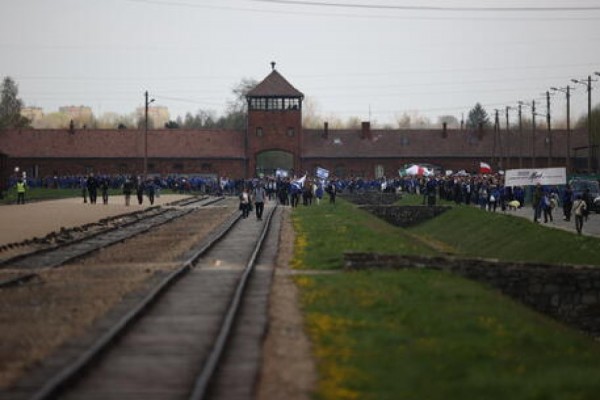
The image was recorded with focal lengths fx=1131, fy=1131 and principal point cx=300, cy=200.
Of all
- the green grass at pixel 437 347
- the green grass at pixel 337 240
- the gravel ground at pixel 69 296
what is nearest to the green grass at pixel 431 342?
the green grass at pixel 437 347

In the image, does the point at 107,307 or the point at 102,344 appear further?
the point at 107,307

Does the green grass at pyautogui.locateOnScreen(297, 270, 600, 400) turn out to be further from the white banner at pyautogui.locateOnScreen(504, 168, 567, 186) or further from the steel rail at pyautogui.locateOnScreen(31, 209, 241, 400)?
the white banner at pyautogui.locateOnScreen(504, 168, 567, 186)

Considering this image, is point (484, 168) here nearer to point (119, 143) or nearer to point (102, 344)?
point (119, 143)

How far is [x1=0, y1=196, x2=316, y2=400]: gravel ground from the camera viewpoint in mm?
12664

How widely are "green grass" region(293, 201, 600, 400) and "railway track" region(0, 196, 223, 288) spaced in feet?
19.2

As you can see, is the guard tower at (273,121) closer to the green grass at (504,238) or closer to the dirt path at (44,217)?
the dirt path at (44,217)

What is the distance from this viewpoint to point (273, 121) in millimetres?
105312

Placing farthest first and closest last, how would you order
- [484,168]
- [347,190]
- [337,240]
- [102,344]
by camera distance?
[347,190] < [484,168] < [337,240] < [102,344]

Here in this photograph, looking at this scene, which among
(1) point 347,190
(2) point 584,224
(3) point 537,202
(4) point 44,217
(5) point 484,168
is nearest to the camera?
(2) point 584,224

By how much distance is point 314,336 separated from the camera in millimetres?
15156

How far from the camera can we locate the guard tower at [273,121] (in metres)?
105

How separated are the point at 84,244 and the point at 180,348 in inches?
793

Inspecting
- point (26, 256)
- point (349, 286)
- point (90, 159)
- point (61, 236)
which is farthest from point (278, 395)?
point (90, 159)

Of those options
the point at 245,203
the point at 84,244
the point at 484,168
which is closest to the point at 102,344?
the point at 84,244
